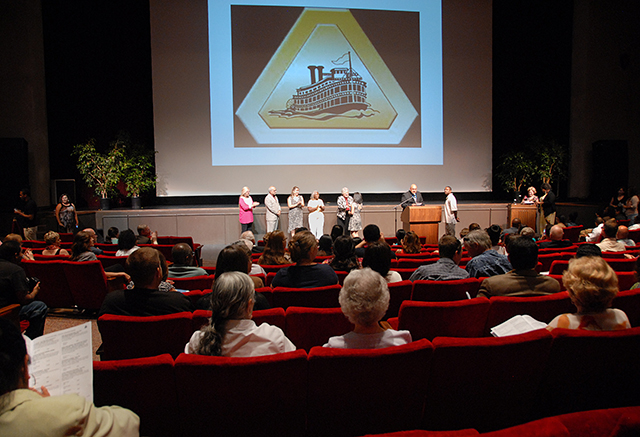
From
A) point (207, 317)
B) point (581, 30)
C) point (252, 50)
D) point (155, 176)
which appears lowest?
point (207, 317)

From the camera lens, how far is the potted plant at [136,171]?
361 inches

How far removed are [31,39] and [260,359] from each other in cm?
1119

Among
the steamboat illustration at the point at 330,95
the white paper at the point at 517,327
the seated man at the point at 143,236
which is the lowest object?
the white paper at the point at 517,327

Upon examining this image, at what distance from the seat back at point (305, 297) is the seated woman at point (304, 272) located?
0.23m

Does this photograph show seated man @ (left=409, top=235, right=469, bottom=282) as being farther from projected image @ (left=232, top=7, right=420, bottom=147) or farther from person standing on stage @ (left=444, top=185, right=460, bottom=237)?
projected image @ (left=232, top=7, right=420, bottom=147)

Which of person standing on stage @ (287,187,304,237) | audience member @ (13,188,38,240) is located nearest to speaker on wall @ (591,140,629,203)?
person standing on stage @ (287,187,304,237)

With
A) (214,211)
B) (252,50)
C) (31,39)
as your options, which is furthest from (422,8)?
(31,39)

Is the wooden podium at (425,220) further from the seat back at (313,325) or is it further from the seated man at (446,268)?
the seat back at (313,325)

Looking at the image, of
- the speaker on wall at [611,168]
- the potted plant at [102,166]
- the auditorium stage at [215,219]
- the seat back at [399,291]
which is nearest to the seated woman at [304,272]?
the seat back at [399,291]

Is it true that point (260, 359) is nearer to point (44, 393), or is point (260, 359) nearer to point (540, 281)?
point (44, 393)

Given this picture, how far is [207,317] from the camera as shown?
1.91 metres

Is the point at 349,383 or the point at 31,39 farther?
the point at 31,39

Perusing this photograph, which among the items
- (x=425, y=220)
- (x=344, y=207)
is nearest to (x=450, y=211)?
(x=425, y=220)

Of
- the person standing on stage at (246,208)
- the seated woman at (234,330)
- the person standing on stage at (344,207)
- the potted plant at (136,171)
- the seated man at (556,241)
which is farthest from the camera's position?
the potted plant at (136,171)
